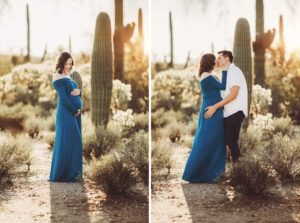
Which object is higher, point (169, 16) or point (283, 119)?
point (169, 16)

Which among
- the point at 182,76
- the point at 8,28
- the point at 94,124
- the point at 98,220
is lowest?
the point at 98,220

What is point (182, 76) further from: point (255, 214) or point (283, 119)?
point (255, 214)

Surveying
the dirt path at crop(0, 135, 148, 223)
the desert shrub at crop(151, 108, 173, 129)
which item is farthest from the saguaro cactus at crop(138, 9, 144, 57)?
the dirt path at crop(0, 135, 148, 223)

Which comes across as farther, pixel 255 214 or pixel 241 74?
pixel 241 74

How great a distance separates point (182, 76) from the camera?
6094 mm

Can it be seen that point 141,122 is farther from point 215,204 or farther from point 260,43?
point 260,43

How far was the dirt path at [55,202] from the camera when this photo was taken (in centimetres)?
551

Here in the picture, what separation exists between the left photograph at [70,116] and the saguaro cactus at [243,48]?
3.04 ft

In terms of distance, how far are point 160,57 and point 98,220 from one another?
174 centimetres

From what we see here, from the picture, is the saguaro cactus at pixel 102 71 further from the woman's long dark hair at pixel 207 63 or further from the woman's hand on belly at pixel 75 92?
the woman's long dark hair at pixel 207 63

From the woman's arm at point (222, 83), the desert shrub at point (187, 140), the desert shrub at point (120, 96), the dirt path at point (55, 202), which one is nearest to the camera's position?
the dirt path at point (55, 202)

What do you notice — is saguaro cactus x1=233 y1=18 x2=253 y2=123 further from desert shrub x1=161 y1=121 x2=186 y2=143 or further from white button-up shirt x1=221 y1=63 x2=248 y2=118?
desert shrub x1=161 y1=121 x2=186 y2=143

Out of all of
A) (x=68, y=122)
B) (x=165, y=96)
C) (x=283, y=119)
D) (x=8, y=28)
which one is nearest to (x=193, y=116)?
(x=165, y=96)

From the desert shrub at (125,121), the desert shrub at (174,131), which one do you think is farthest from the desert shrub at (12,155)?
the desert shrub at (174,131)
